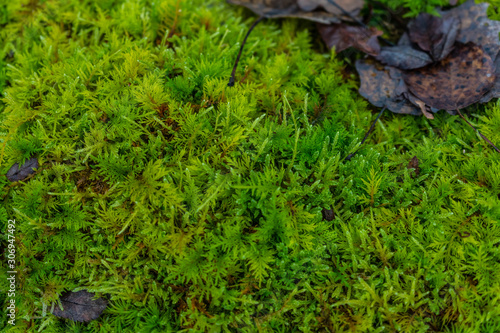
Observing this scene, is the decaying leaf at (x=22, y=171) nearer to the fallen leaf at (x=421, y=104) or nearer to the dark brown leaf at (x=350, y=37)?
the dark brown leaf at (x=350, y=37)

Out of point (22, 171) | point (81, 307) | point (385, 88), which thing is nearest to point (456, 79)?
point (385, 88)

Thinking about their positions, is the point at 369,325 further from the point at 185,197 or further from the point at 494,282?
the point at 185,197

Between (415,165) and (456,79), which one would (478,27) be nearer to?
(456,79)

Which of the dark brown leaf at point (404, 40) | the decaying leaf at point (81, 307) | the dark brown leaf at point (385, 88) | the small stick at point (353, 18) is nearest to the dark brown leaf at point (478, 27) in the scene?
the dark brown leaf at point (404, 40)

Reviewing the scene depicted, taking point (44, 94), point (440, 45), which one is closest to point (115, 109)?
point (44, 94)

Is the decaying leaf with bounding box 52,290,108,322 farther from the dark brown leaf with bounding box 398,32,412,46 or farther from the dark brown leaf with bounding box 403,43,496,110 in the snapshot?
the dark brown leaf with bounding box 398,32,412,46

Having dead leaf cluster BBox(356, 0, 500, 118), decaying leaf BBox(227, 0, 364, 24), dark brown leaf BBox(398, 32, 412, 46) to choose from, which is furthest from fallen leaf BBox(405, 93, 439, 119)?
decaying leaf BBox(227, 0, 364, 24)
